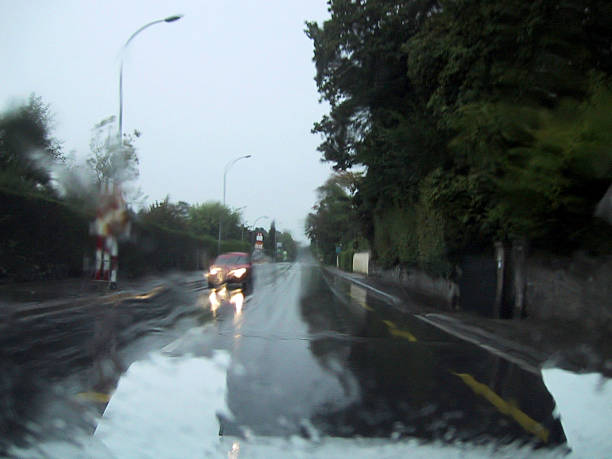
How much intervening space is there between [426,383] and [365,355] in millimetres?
1608

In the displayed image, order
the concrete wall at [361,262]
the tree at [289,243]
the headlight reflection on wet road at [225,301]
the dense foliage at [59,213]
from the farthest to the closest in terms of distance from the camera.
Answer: the tree at [289,243], the concrete wall at [361,262], the dense foliage at [59,213], the headlight reflection on wet road at [225,301]

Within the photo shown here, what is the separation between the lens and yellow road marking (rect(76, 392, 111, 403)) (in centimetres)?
465

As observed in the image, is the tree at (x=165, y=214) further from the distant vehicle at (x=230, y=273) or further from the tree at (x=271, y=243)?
the tree at (x=271, y=243)

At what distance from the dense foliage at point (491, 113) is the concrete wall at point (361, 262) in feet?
67.9

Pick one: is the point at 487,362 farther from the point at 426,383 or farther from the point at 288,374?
the point at 288,374

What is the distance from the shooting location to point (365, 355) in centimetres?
741

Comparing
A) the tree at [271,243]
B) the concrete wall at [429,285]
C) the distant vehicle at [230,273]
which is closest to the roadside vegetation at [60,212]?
the distant vehicle at [230,273]

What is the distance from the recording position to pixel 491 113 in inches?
397

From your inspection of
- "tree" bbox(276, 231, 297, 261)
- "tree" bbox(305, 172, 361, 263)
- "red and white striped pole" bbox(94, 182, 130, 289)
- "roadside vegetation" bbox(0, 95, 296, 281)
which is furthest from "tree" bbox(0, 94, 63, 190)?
"tree" bbox(276, 231, 297, 261)

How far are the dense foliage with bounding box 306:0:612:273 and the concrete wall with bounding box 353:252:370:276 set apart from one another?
20700 millimetres

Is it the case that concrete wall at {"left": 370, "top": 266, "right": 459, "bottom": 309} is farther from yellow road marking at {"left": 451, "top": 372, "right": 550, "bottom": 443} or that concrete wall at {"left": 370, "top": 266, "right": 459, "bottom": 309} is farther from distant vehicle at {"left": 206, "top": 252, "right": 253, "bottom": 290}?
yellow road marking at {"left": 451, "top": 372, "right": 550, "bottom": 443}

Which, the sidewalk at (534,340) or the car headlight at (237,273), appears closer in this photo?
the sidewalk at (534,340)

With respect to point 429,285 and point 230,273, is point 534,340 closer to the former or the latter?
point 429,285

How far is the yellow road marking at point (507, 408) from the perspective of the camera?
13.9 ft
